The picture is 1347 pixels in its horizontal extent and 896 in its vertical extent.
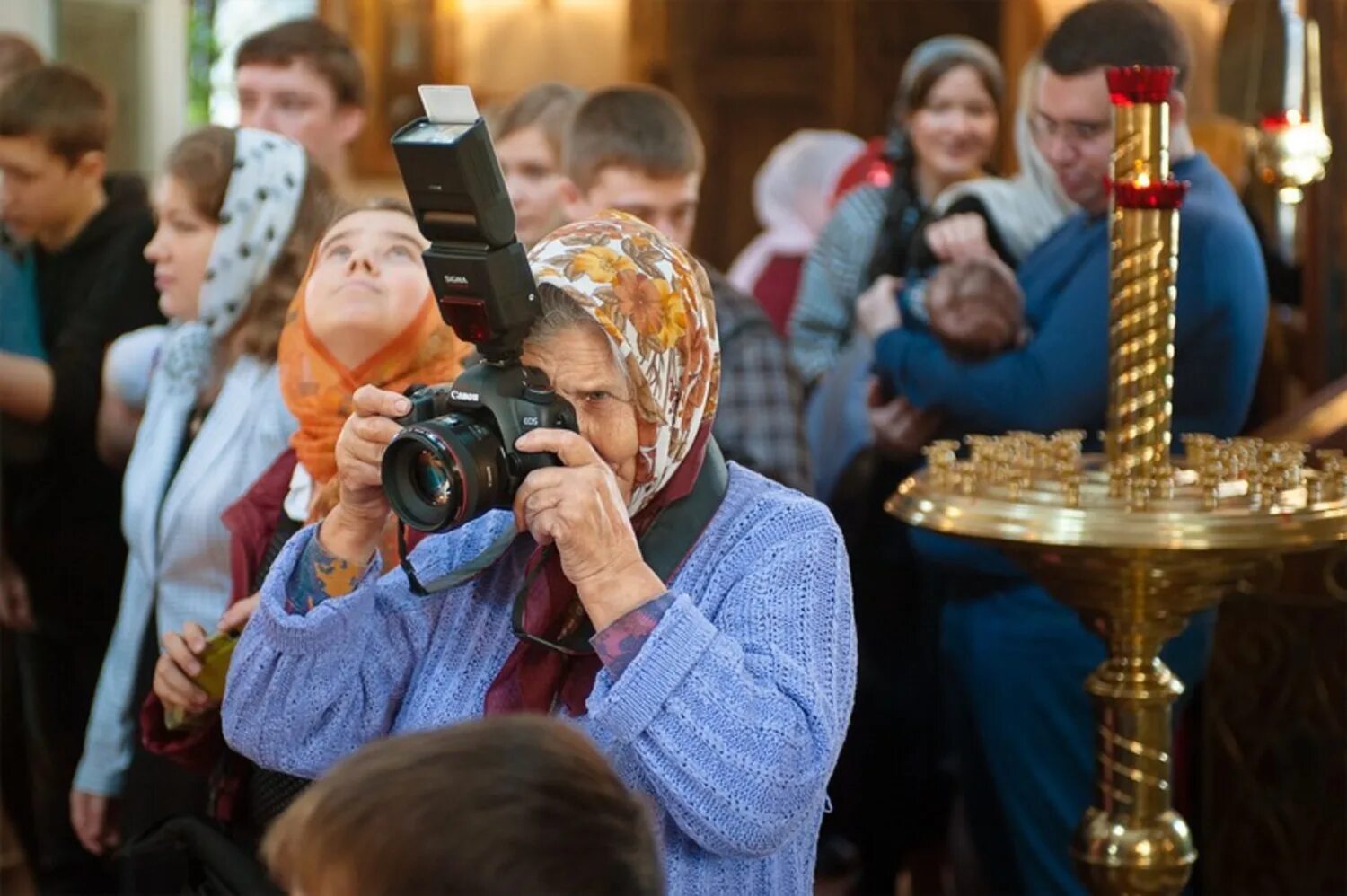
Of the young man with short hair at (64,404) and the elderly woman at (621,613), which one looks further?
the young man with short hair at (64,404)

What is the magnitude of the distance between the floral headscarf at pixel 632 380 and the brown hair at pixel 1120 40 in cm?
133

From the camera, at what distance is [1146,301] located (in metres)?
2.45

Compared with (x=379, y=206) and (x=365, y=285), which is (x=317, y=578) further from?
(x=379, y=206)

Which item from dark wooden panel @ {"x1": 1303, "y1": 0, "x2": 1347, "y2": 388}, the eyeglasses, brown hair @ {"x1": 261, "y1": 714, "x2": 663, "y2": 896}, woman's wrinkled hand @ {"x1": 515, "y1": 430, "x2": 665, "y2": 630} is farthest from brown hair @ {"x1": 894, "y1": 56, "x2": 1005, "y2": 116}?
brown hair @ {"x1": 261, "y1": 714, "x2": 663, "y2": 896}

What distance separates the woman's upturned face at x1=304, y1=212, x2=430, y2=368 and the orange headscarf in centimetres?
1

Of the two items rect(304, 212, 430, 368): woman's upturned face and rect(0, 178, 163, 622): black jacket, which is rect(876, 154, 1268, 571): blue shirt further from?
rect(0, 178, 163, 622): black jacket

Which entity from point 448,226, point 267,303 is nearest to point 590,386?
point 448,226

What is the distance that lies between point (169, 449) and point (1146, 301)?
1.42 meters

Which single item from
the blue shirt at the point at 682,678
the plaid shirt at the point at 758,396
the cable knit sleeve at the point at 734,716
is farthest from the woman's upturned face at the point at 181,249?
the cable knit sleeve at the point at 734,716

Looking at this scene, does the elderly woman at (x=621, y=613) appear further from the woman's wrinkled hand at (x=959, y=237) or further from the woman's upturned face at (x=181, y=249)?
the woman's wrinkled hand at (x=959, y=237)

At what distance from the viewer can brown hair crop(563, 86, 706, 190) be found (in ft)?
10.5

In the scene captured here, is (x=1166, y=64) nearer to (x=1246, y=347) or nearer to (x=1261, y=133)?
(x=1246, y=347)

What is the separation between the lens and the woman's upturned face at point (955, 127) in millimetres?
4285

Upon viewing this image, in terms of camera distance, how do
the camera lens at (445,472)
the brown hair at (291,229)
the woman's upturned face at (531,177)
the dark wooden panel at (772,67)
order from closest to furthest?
the camera lens at (445,472), the brown hair at (291,229), the woman's upturned face at (531,177), the dark wooden panel at (772,67)
